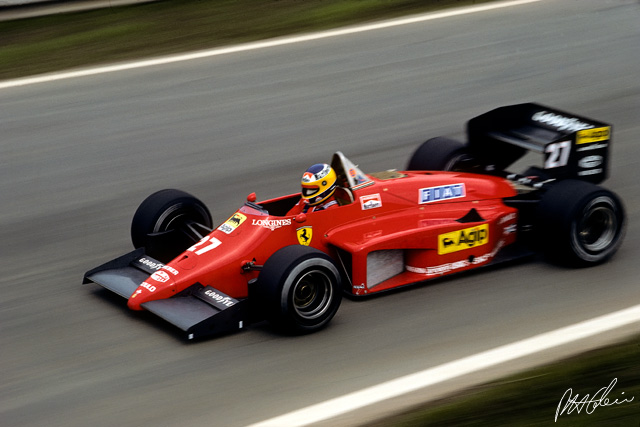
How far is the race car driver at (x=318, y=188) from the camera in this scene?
7.51 metres

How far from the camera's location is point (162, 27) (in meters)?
14.4

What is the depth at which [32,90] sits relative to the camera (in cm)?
1264

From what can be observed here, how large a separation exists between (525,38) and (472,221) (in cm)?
722

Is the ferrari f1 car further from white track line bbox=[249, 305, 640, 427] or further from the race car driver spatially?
white track line bbox=[249, 305, 640, 427]

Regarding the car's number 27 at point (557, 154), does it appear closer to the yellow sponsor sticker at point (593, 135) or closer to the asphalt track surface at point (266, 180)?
the yellow sponsor sticker at point (593, 135)

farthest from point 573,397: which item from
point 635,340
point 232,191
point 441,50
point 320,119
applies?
point 441,50

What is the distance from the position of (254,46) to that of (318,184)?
6.83 metres

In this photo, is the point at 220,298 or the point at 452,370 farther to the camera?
the point at 220,298

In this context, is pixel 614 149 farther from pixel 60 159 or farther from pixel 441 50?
pixel 60 159

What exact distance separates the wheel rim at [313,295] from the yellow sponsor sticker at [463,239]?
1.22 meters

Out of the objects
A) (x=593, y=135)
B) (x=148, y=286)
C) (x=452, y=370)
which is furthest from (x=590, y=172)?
(x=148, y=286)

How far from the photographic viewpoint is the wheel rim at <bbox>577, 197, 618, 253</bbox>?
8039mm
